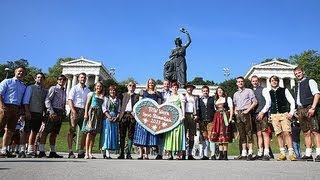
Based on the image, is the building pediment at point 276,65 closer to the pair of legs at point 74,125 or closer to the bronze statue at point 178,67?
the bronze statue at point 178,67

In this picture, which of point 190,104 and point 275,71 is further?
point 275,71

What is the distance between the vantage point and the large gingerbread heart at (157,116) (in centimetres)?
903

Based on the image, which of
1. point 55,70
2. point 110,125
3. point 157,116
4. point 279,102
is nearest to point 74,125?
point 110,125

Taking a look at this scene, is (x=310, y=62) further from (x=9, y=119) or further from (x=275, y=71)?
(x=9, y=119)

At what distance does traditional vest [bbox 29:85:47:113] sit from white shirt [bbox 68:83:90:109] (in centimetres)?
76

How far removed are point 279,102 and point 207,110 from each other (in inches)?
88.6

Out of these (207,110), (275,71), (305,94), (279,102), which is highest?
(275,71)

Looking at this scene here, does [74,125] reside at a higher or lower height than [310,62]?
lower

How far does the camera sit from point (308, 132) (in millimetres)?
7805

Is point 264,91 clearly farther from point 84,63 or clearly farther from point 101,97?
point 84,63

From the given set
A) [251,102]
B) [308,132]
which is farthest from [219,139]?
[308,132]

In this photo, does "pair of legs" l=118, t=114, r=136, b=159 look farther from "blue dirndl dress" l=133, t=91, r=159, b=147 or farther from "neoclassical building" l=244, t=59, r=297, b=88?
"neoclassical building" l=244, t=59, r=297, b=88

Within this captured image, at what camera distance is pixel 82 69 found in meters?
91.6

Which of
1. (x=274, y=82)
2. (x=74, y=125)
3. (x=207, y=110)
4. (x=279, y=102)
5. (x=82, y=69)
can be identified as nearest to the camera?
(x=279, y=102)
